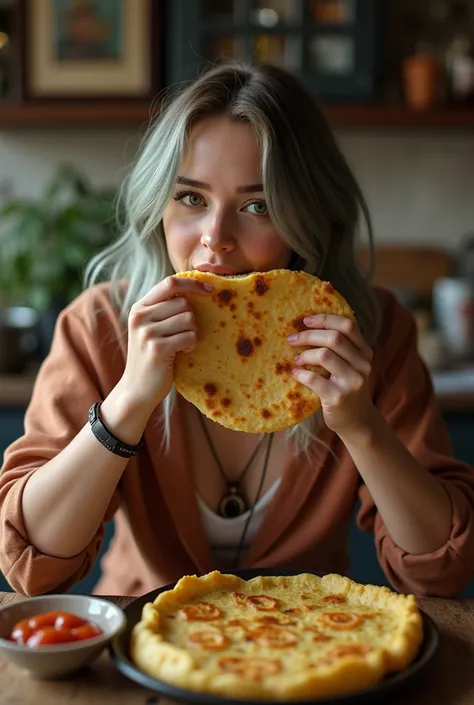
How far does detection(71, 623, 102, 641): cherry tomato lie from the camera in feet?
3.60

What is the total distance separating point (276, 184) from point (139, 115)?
1.93 meters

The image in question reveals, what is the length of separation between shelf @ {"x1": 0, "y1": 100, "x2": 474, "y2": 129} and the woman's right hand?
193cm

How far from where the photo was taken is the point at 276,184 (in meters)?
1.56

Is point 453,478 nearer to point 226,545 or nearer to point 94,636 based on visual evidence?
point 226,545

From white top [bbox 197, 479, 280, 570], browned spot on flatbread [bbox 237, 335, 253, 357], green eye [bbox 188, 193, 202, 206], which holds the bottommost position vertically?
white top [bbox 197, 479, 280, 570]

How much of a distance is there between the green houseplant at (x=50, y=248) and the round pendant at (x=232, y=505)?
146cm

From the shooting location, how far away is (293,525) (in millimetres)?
1736

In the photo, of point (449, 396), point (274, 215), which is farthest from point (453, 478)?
point (449, 396)

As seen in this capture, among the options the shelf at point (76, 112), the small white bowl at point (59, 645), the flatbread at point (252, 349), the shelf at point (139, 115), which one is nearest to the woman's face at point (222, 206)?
the flatbread at point (252, 349)

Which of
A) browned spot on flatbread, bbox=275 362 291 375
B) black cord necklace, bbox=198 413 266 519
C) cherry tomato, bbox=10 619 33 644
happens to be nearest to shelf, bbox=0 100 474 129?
black cord necklace, bbox=198 413 266 519

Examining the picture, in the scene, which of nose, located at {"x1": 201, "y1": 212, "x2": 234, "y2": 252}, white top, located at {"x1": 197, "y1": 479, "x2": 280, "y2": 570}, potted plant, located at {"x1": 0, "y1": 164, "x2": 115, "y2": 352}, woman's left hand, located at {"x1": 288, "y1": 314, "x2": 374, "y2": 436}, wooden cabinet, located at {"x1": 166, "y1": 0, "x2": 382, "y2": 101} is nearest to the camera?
woman's left hand, located at {"x1": 288, "y1": 314, "x2": 374, "y2": 436}

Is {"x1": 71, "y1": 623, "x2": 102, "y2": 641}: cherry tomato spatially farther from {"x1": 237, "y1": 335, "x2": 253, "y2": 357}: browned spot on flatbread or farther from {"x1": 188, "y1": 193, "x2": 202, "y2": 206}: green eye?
{"x1": 188, "y1": 193, "x2": 202, "y2": 206}: green eye

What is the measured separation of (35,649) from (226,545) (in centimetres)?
70

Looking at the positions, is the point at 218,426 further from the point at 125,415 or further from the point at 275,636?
the point at 275,636
